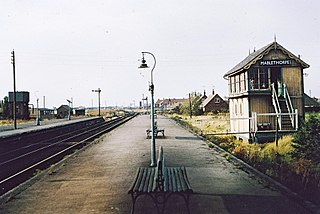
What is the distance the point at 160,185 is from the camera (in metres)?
6.19

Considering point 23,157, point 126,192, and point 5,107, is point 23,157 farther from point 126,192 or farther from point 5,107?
point 5,107

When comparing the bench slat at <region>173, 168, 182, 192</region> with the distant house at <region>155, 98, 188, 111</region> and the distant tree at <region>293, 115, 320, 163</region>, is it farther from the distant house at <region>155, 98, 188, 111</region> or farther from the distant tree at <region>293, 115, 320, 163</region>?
the distant house at <region>155, 98, 188, 111</region>

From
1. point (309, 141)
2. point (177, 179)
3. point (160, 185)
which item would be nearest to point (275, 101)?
point (309, 141)

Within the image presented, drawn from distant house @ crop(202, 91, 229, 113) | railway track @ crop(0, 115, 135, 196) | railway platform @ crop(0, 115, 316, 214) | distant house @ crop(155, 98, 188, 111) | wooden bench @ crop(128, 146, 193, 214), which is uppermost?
distant house @ crop(155, 98, 188, 111)

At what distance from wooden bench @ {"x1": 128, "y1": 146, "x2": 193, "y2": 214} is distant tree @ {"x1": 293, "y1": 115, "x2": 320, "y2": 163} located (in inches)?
307

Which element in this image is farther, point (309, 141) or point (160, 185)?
point (309, 141)

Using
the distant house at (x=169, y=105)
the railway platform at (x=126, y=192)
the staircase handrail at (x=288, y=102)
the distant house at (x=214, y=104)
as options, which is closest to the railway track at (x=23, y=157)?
the railway platform at (x=126, y=192)

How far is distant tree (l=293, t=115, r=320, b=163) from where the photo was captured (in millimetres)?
13039

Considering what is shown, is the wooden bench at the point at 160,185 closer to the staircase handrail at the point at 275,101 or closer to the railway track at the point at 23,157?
the railway track at the point at 23,157

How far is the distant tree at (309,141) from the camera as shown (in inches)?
513

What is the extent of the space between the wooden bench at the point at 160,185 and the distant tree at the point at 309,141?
7.79m

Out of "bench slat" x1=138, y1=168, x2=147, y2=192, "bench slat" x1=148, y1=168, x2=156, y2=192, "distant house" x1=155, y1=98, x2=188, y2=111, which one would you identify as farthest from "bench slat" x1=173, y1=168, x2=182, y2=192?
"distant house" x1=155, y1=98, x2=188, y2=111

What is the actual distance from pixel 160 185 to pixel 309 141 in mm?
9283

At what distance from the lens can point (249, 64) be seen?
895 inches
